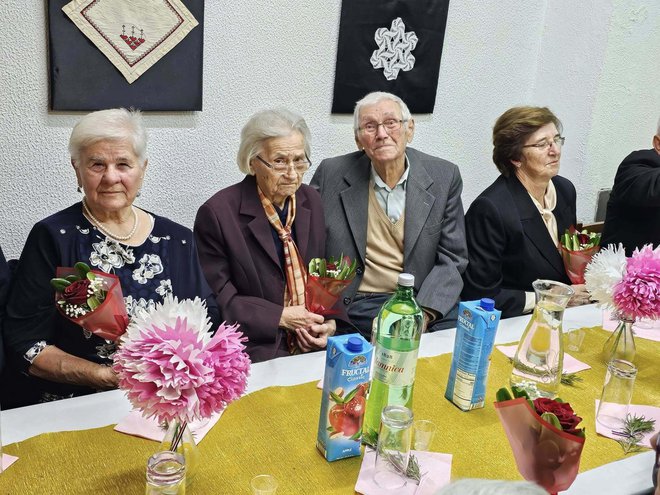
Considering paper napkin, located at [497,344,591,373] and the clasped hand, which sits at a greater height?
paper napkin, located at [497,344,591,373]

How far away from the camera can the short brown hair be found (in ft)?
9.34

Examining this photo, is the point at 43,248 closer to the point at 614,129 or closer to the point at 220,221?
the point at 220,221

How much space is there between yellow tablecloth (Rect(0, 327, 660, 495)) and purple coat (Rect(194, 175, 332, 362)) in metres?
0.64

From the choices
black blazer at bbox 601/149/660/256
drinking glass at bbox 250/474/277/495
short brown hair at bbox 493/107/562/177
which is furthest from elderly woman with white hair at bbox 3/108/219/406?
black blazer at bbox 601/149/660/256

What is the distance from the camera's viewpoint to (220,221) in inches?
91.4

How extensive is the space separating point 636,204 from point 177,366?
262 centimetres

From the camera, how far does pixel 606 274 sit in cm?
183

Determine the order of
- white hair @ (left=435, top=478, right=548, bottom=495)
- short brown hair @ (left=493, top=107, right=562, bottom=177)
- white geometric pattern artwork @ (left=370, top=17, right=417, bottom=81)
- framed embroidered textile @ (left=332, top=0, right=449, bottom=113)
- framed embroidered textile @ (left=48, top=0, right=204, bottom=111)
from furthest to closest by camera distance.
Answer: white geometric pattern artwork @ (left=370, top=17, right=417, bottom=81) → framed embroidered textile @ (left=332, top=0, right=449, bottom=113) → short brown hair @ (left=493, top=107, right=562, bottom=177) → framed embroidered textile @ (left=48, top=0, right=204, bottom=111) → white hair @ (left=435, top=478, right=548, bottom=495)

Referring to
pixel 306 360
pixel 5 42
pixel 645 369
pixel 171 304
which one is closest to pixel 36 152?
pixel 5 42

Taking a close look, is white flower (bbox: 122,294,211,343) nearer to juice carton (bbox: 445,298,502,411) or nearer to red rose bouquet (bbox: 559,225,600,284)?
juice carton (bbox: 445,298,502,411)

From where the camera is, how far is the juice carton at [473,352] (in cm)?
156

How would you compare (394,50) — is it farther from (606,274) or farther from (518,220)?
(606,274)

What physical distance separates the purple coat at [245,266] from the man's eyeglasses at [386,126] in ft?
2.08

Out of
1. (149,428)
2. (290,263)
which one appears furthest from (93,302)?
(290,263)
